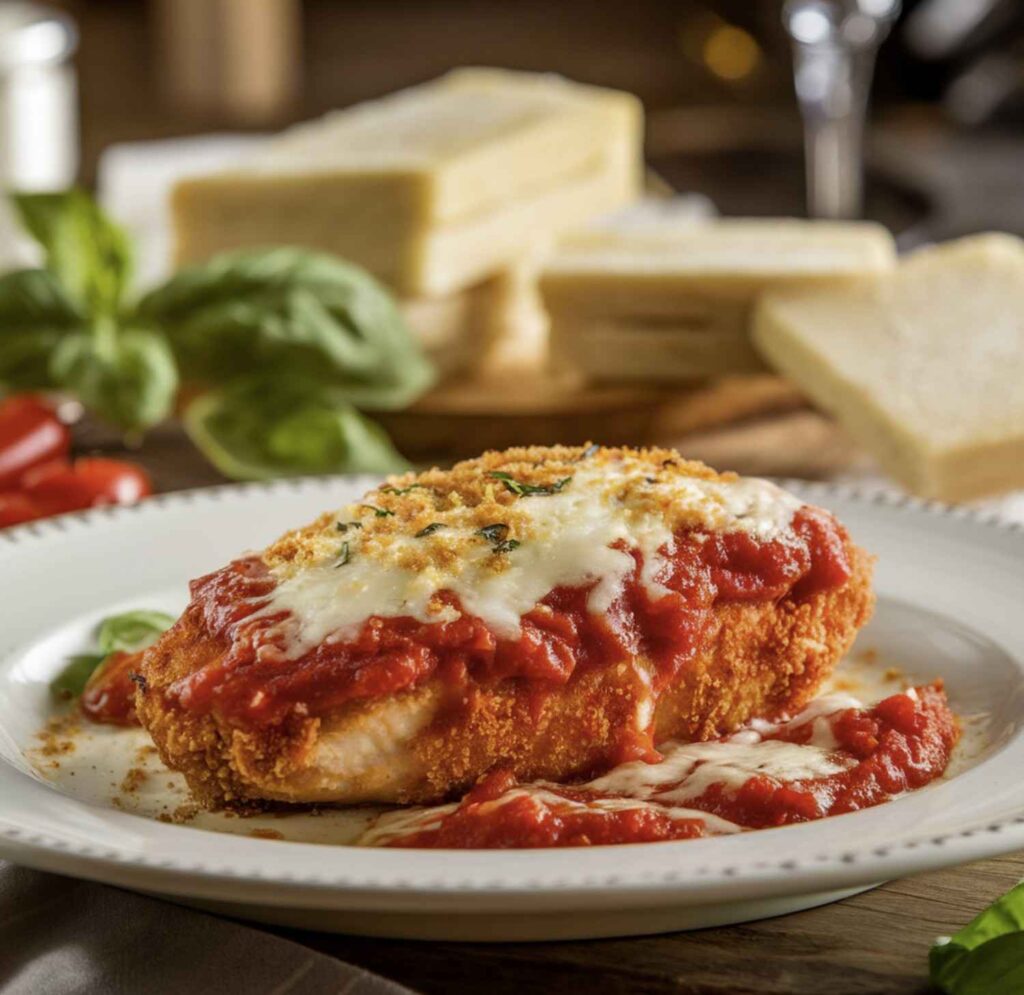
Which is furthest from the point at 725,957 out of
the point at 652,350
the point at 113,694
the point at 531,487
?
the point at 652,350

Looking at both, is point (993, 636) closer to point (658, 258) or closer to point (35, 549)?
point (35, 549)

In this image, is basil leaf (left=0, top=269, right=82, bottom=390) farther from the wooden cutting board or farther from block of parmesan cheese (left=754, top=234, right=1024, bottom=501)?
block of parmesan cheese (left=754, top=234, right=1024, bottom=501)

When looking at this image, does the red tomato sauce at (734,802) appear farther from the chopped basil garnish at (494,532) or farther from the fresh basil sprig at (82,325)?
the fresh basil sprig at (82,325)

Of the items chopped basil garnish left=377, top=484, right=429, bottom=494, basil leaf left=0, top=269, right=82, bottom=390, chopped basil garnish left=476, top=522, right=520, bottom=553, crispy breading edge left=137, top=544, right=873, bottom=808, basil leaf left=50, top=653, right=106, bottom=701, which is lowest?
basil leaf left=0, top=269, right=82, bottom=390

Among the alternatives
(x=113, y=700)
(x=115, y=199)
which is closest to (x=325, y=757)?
(x=113, y=700)

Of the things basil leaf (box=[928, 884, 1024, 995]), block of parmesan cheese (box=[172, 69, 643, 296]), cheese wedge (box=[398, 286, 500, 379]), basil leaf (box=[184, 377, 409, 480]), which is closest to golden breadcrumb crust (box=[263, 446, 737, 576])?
basil leaf (box=[928, 884, 1024, 995])

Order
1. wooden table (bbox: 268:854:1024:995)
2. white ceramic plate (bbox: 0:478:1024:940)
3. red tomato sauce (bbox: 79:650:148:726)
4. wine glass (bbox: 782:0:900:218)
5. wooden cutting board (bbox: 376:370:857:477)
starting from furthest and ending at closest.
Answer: wine glass (bbox: 782:0:900:218)
wooden cutting board (bbox: 376:370:857:477)
red tomato sauce (bbox: 79:650:148:726)
wooden table (bbox: 268:854:1024:995)
white ceramic plate (bbox: 0:478:1024:940)

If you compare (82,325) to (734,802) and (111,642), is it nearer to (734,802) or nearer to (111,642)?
(111,642)
